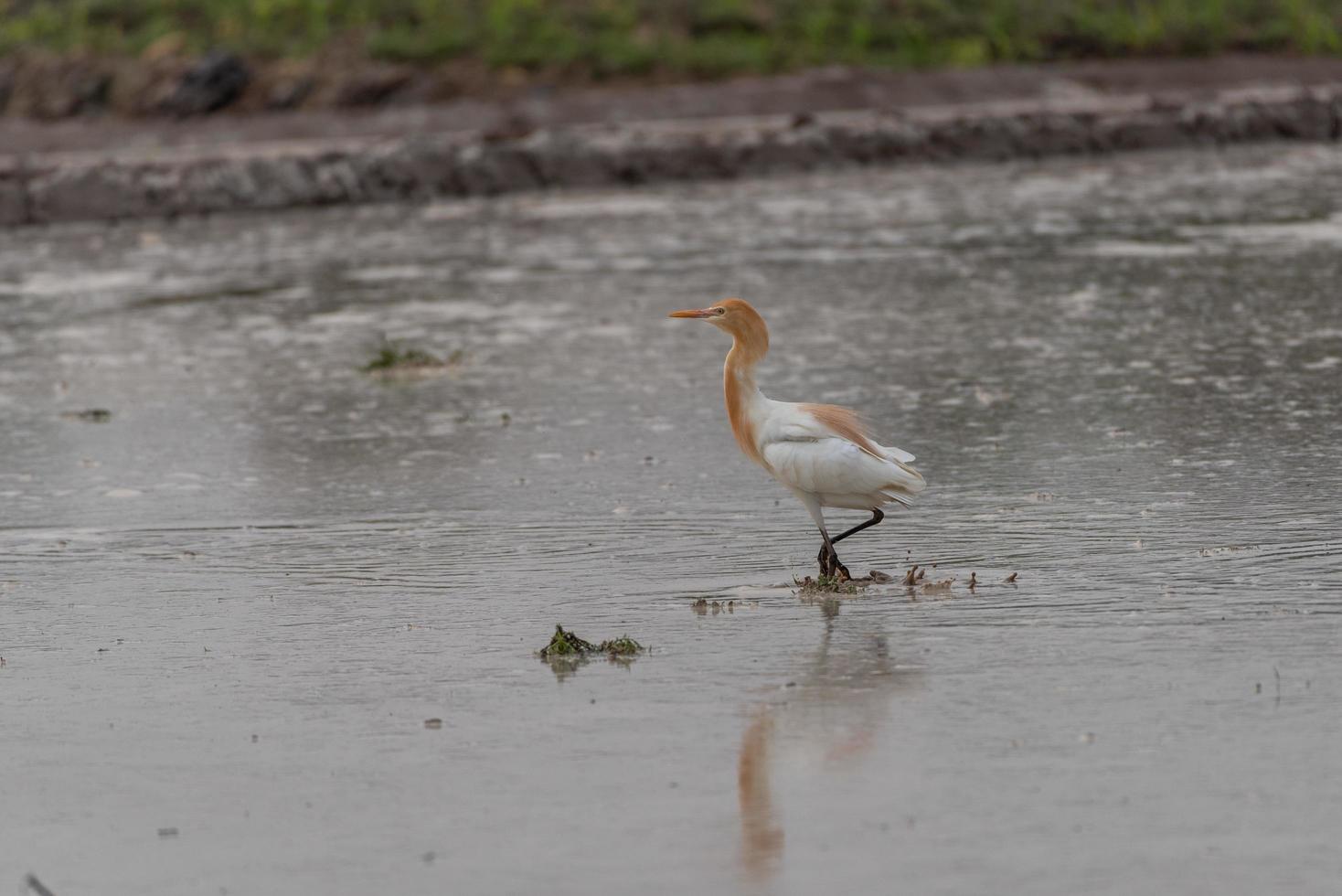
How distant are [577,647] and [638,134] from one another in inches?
664

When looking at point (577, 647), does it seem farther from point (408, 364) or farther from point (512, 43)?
point (512, 43)

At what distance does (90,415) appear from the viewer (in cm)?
1109

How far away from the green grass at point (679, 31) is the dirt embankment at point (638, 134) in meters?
0.79

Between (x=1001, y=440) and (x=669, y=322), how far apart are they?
445 cm

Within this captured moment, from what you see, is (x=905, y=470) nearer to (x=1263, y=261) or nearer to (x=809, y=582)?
(x=809, y=582)

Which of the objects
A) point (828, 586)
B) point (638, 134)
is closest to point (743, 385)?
point (828, 586)

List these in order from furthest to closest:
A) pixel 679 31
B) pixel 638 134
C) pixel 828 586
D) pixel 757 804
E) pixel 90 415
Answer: pixel 679 31
pixel 638 134
pixel 90 415
pixel 828 586
pixel 757 804

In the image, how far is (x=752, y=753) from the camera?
17.1ft

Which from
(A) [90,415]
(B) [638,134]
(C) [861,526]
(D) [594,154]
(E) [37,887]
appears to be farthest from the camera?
(B) [638,134]

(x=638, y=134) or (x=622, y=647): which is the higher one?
(x=622, y=647)

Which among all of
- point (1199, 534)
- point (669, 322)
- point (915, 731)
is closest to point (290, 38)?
point (669, 322)

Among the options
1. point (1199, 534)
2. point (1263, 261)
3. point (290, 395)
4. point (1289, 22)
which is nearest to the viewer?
point (1199, 534)

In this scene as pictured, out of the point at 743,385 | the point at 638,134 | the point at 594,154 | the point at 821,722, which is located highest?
the point at 743,385

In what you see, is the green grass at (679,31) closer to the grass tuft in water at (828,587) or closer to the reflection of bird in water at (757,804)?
the grass tuft in water at (828,587)
